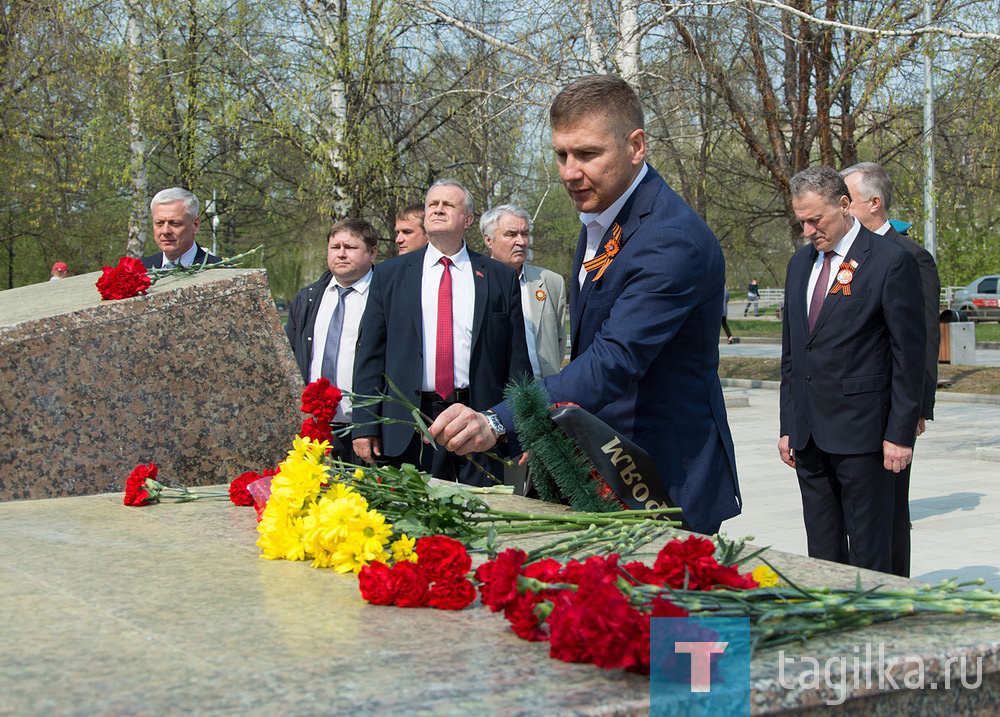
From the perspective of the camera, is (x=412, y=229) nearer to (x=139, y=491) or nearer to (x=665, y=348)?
(x=139, y=491)

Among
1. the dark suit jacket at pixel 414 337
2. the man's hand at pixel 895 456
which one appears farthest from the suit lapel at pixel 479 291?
the man's hand at pixel 895 456

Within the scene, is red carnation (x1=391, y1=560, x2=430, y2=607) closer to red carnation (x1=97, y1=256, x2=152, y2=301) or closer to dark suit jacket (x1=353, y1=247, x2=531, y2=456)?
red carnation (x1=97, y1=256, x2=152, y2=301)

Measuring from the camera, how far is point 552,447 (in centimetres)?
278

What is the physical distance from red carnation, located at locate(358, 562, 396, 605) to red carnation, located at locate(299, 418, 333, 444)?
3.14 ft

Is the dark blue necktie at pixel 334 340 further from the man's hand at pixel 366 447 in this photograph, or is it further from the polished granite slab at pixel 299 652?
the polished granite slab at pixel 299 652

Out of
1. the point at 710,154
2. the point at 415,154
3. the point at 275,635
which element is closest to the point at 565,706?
the point at 275,635

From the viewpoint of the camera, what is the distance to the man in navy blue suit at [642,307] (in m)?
3.06

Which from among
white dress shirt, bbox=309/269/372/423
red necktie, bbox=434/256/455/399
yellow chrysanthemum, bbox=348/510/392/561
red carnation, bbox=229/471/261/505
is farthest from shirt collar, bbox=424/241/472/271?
yellow chrysanthemum, bbox=348/510/392/561

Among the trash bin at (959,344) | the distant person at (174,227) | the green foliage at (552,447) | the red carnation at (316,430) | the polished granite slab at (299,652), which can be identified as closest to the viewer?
the polished granite slab at (299,652)

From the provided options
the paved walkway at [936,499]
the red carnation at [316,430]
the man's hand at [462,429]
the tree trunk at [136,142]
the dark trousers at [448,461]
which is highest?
the tree trunk at [136,142]

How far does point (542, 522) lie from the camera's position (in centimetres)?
274

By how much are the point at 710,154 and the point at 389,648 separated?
22.8 m

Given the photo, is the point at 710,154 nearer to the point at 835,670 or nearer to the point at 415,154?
the point at 415,154

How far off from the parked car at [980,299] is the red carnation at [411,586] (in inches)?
1464
